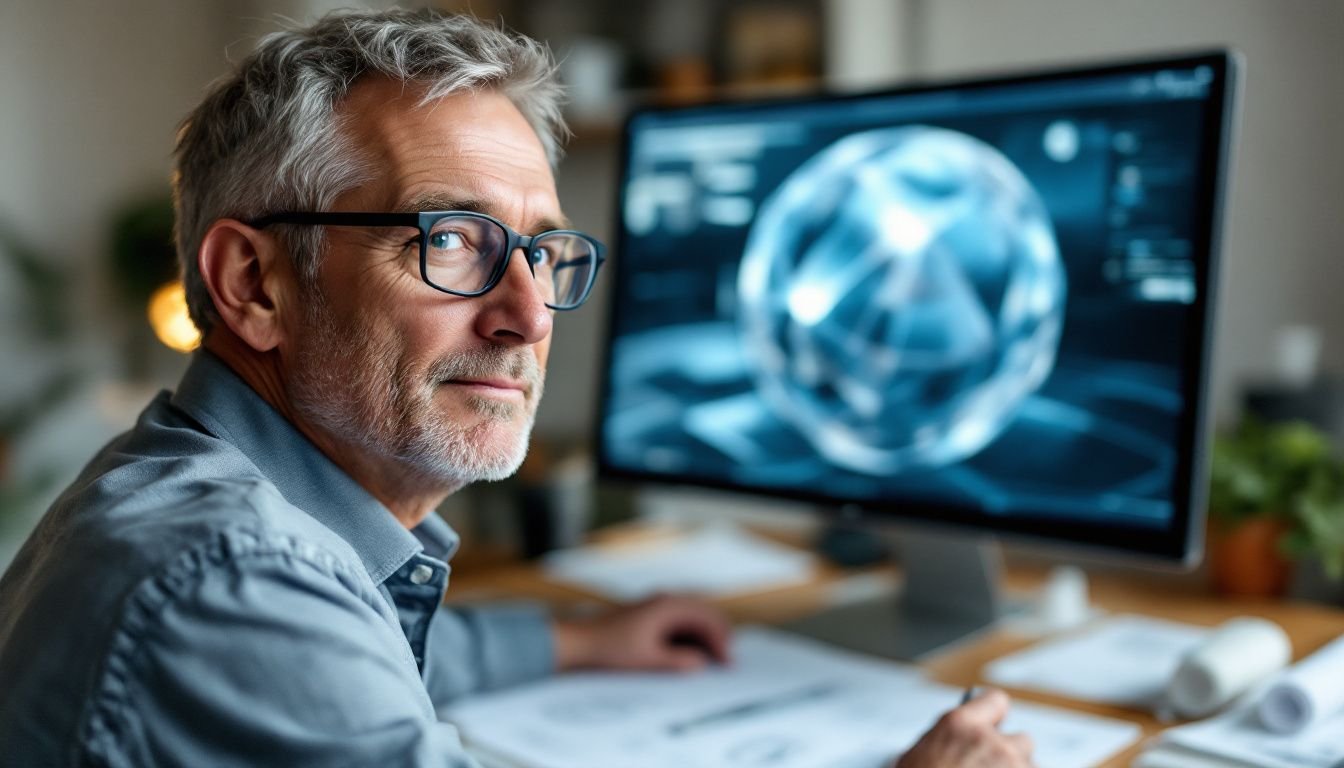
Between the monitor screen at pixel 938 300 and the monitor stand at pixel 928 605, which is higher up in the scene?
the monitor screen at pixel 938 300

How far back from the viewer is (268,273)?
82 centimetres

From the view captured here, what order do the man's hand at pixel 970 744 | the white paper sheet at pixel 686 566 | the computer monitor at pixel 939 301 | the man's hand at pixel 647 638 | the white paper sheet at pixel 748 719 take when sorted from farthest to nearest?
the white paper sheet at pixel 686 566
the man's hand at pixel 647 638
the computer monitor at pixel 939 301
the white paper sheet at pixel 748 719
the man's hand at pixel 970 744

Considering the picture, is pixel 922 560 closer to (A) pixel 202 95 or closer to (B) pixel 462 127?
(B) pixel 462 127

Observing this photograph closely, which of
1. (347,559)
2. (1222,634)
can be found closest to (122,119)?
(347,559)

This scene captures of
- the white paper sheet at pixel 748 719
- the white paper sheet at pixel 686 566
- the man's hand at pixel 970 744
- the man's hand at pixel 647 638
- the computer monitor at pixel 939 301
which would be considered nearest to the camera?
the man's hand at pixel 970 744

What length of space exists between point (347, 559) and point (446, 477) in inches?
6.9

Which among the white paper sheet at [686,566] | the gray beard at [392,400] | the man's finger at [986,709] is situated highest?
the gray beard at [392,400]

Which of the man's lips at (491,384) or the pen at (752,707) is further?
the pen at (752,707)

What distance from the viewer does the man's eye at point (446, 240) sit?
0.80m

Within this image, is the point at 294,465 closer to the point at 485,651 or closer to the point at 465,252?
the point at 465,252

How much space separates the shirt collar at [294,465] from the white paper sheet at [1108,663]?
1.95ft

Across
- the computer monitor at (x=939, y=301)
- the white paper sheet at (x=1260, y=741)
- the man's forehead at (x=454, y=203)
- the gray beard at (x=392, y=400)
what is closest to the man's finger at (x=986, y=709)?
the white paper sheet at (x=1260, y=741)

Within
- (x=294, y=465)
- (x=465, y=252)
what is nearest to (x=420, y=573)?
(x=294, y=465)

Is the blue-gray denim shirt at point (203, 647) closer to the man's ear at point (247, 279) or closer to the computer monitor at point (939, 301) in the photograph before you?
the man's ear at point (247, 279)
